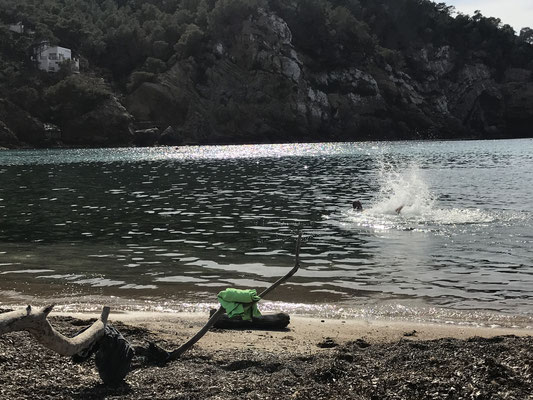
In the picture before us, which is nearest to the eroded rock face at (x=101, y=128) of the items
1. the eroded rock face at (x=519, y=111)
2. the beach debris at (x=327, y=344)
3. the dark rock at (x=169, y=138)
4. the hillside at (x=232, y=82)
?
the hillside at (x=232, y=82)

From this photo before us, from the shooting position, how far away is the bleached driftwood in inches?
251

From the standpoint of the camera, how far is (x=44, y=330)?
22.0ft

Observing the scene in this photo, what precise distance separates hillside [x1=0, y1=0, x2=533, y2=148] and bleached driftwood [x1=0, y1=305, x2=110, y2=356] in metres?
130

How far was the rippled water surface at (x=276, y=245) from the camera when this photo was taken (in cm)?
1377

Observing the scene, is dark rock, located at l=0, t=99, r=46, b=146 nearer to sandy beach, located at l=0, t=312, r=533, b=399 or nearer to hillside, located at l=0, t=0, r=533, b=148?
hillside, located at l=0, t=0, r=533, b=148

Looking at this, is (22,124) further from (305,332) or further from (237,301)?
(237,301)

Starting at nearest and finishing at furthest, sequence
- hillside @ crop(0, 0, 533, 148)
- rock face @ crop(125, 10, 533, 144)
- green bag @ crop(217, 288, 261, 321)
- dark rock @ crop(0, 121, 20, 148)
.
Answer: green bag @ crop(217, 288, 261, 321) → dark rock @ crop(0, 121, 20, 148) → hillside @ crop(0, 0, 533, 148) → rock face @ crop(125, 10, 533, 144)

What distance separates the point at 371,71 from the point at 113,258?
16459cm

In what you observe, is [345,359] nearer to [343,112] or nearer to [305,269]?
[305,269]

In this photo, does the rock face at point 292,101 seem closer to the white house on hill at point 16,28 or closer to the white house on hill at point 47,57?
the white house on hill at point 47,57

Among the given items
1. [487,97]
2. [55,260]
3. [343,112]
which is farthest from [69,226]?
[487,97]

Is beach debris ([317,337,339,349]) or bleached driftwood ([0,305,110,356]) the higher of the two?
bleached driftwood ([0,305,110,356])

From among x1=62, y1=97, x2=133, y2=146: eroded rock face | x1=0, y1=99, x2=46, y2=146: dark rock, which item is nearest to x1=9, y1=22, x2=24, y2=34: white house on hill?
x1=0, y1=99, x2=46, y2=146: dark rock

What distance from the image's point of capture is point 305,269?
52.7ft
